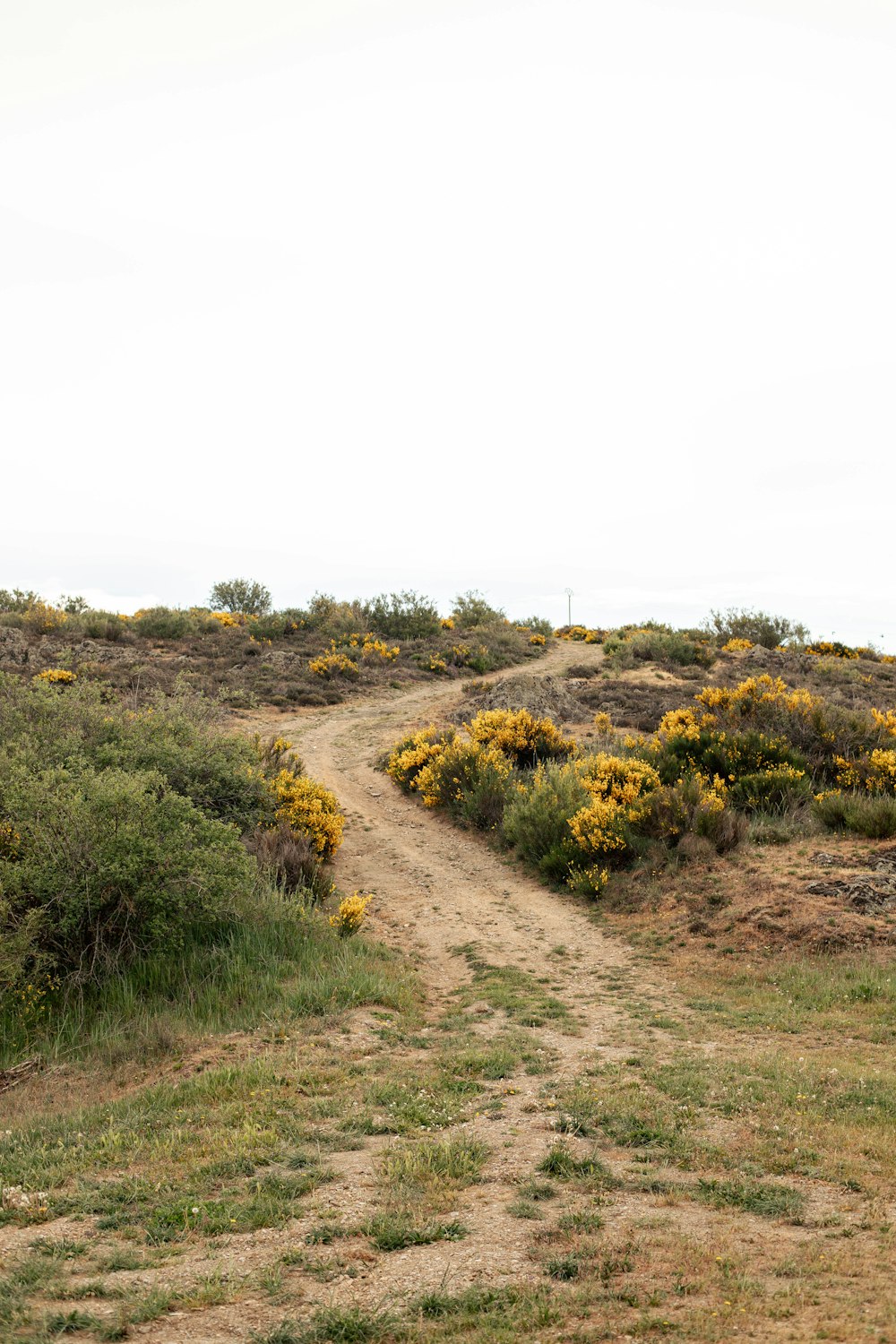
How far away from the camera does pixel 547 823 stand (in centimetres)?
1411

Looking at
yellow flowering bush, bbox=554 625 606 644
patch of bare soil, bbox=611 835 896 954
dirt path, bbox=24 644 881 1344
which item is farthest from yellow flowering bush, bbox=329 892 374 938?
yellow flowering bush, bbox=554 625 606 644

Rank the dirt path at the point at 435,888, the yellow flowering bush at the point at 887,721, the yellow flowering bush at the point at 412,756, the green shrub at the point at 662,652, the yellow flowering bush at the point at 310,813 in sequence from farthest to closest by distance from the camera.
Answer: the green shrub at the point at 662,652
the yellow flowering bush at the point at 412,756
the yellow flowering bush at the point at 887,721
the yellow flowering bush at the point at 310,813
the dirt path at the point at 435,888

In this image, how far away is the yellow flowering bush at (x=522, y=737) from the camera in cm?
1834

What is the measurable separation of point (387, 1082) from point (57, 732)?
7.33 meters

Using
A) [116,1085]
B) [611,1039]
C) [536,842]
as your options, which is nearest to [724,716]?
[536,842]

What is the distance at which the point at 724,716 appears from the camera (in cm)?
1789

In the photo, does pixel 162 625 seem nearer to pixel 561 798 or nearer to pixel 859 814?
pixel 561 798

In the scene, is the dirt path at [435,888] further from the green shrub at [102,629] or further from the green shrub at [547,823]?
the green shrub at [102,629]

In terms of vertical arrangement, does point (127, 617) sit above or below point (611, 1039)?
above

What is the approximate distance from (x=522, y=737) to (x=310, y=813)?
231 inches

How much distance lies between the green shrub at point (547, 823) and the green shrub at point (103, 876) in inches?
217

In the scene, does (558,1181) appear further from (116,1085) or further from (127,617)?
(127,617)

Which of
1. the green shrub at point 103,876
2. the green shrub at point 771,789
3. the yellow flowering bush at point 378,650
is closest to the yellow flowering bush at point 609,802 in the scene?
the green shrub at point 771,789

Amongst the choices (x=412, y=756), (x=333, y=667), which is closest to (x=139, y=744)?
(x=412, y=756)
